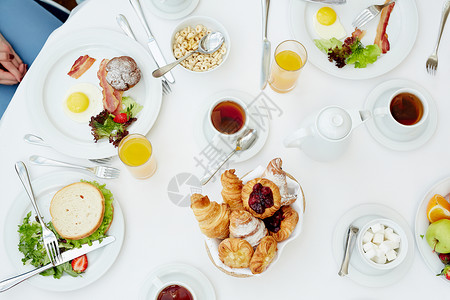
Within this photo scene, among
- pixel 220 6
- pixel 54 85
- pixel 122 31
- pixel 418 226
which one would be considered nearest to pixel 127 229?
pixel 54 85

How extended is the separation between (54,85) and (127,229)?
56 cm

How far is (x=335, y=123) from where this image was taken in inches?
43.8

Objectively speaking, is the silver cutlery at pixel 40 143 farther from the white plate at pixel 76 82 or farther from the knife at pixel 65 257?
the knife at pixel 65 257

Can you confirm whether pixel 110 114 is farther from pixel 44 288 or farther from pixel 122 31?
pixel 44 288

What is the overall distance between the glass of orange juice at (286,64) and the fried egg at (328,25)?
15 centimetres

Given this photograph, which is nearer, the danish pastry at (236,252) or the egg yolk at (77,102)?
the danish pastry at (236,252)

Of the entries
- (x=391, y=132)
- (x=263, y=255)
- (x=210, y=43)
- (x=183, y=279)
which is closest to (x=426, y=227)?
(x=391, y=132)

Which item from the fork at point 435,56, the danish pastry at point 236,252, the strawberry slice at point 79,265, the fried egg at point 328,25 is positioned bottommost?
the strawberry slice at point 79,265

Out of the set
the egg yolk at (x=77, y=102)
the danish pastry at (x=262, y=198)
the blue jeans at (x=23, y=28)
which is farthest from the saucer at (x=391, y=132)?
the blue jeans at (x=23, y=28)

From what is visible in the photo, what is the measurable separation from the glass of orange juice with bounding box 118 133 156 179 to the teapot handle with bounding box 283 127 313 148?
44cm

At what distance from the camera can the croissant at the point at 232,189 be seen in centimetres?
113

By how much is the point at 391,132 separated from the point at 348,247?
0.42 metres

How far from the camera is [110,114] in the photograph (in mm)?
1316

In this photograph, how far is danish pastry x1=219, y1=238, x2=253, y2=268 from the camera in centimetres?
106
